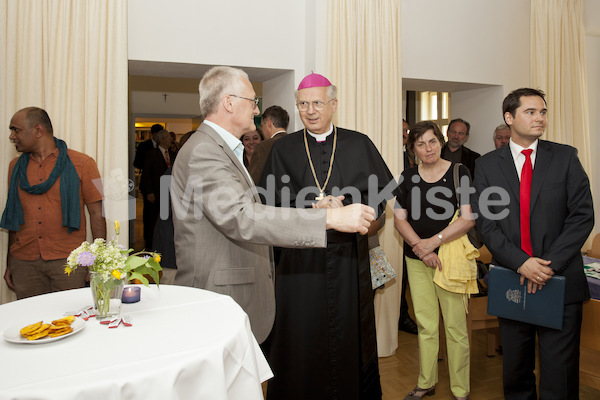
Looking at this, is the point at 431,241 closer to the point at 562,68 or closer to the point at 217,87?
the point at 217,87

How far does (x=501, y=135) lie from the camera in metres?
4.77

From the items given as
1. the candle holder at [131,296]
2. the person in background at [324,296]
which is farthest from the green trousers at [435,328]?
the candle holder at [131,296]

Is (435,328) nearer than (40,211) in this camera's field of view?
No

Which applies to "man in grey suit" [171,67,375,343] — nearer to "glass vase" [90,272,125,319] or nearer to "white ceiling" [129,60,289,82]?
"glass vase" [90,272,125,319]

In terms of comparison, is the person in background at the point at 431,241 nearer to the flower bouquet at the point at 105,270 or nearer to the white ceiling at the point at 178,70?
the white ceiling at the point at 178,70

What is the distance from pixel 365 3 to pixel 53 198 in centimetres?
297

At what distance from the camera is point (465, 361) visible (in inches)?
122

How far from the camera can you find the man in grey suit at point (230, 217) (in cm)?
185

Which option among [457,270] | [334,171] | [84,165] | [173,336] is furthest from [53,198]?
[457,270]

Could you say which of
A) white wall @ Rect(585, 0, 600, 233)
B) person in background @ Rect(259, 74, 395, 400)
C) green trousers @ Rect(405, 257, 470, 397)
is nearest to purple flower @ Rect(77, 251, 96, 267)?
person in background @ Rect(259, 74, 395, 400)

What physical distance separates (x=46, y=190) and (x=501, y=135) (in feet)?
13.2

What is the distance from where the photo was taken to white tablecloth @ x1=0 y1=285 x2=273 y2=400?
116 cm

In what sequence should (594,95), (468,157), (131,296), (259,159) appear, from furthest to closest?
(594,95) → (468,157) → (259,159) → (131,296)

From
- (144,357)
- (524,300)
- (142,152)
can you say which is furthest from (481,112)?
(142,152)
